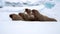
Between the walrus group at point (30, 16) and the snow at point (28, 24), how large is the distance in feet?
0.12

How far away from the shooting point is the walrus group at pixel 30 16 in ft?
4.77

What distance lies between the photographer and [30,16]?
147 centimetres

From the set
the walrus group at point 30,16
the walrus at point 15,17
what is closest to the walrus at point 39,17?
the walrus group at point 30,16

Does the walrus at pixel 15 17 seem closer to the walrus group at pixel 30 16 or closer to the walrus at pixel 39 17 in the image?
the walrus group at pixel 30 16

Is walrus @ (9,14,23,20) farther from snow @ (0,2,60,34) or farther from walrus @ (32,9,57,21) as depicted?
walrus @ (32,9,57,21)

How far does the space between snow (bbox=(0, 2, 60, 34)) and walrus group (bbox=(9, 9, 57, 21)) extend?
37mm

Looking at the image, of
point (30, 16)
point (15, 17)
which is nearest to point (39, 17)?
point (30, 16)

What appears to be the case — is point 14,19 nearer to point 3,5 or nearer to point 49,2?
point 3,5

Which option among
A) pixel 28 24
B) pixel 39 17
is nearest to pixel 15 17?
pixel 28 24

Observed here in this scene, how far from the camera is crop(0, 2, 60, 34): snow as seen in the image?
1.45 meters

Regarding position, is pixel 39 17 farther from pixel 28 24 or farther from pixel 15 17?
pixel 15 17

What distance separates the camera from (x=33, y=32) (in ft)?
4.85

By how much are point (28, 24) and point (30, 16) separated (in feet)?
0.33

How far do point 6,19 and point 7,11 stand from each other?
96mm
